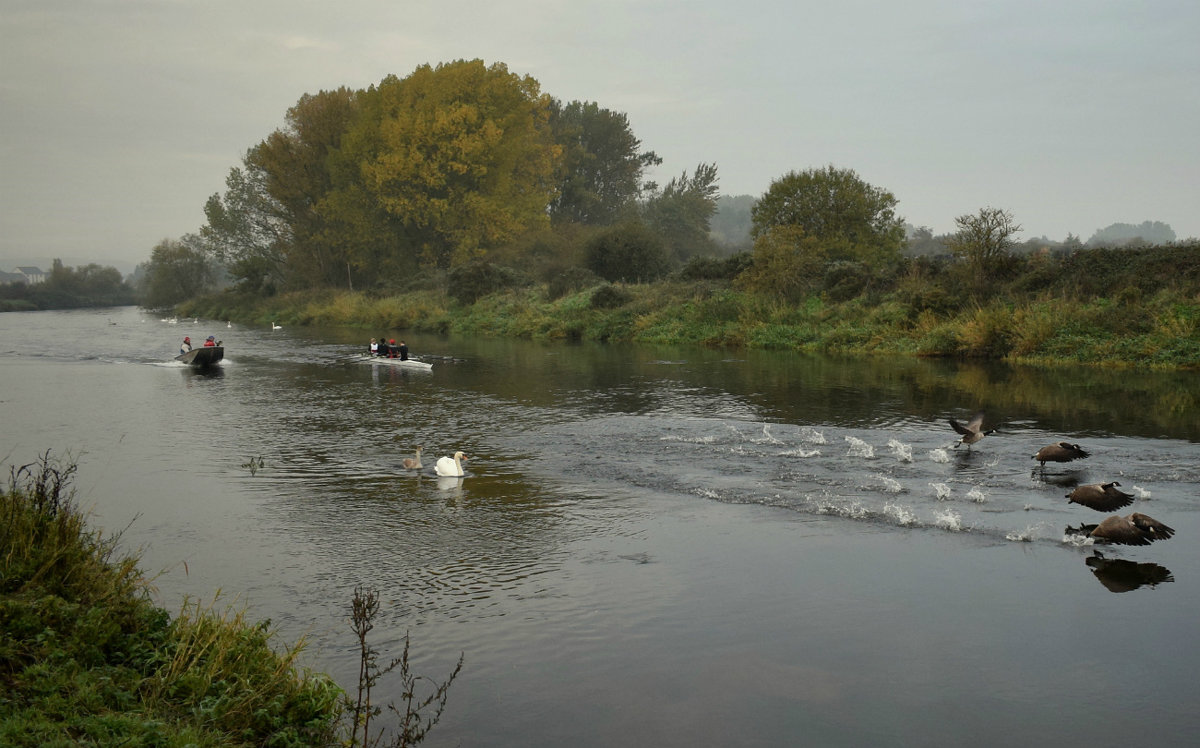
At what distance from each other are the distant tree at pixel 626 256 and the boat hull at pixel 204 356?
25095mm

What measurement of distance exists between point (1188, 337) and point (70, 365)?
36599 mm

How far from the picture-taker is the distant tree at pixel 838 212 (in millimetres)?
46375

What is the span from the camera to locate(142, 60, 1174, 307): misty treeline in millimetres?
46844

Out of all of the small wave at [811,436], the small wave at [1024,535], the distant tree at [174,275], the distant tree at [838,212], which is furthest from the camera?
the distant tree at [174,275]

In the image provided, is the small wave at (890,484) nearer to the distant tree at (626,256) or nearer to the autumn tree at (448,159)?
the distant tree at (626,256)

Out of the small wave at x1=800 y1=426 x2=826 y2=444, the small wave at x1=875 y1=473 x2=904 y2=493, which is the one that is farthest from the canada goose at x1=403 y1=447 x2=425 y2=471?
the small wave at x1=875 y1=473 x2=904 y2=493

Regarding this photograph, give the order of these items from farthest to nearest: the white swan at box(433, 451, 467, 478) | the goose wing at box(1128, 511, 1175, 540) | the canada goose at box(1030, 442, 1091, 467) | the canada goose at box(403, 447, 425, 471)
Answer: the canada goose at box(403, 447, 425, 471) → the white swan at box(433, 451, 467, 478) → the canada goose at box(1030, 442, 1091, 467) → the goose wing at box(1128, 511, 1175, 540)

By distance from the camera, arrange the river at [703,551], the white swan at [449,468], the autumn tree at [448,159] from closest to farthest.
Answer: the river at [703,551]
the white swan at [449,468]
the autumn tree at [448,159]

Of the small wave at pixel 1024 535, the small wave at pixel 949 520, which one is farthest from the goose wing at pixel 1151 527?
the small wave at pixel 949 520

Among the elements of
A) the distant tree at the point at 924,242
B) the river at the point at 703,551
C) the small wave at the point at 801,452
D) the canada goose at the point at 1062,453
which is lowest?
the river at the point at 703,551

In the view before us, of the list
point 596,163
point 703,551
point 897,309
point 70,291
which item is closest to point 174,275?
point 70,291

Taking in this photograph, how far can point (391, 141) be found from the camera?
6481 centimetres

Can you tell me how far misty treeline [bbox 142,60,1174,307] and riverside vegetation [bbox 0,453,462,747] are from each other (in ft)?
107

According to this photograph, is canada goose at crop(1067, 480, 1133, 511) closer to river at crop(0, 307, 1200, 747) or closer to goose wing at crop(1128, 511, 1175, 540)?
river at crop(0, 307, 1200, 747)
